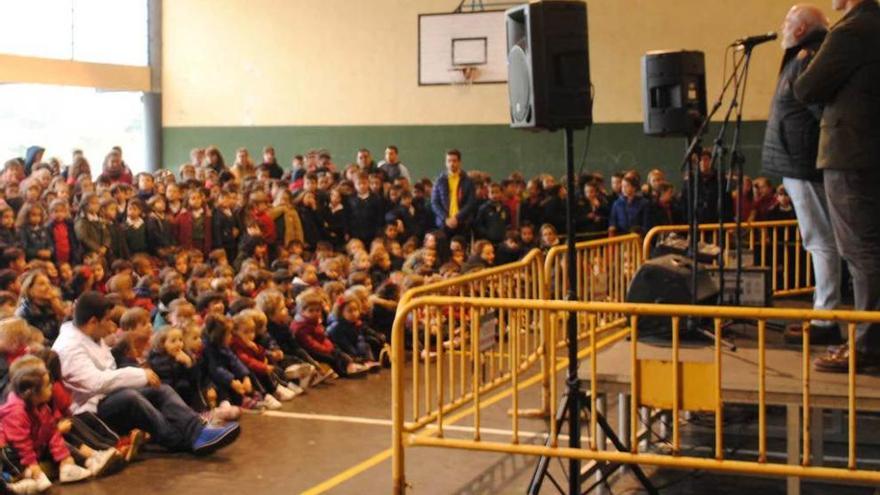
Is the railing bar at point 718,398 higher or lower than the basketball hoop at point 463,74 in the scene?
lower

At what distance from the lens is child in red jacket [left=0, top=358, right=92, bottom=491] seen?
6.46 m

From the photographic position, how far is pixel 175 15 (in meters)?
19.3

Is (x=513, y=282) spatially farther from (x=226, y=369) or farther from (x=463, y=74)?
(x=463, y=74)

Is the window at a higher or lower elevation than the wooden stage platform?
higher

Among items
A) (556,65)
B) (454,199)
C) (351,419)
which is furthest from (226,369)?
(454,199)

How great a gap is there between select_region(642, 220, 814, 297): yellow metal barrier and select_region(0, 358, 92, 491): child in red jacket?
3.91 metres

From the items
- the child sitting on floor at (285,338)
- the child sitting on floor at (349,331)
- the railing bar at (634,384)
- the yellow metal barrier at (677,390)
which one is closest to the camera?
the yellow metal barrier at (677,390)

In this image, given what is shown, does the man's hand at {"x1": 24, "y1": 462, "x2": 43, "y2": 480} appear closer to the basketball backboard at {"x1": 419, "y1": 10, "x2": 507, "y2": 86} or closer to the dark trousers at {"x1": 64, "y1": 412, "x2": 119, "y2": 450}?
the dark trousers at {"x1": 64, "y1": 412, "x2": 119, "y2": 450}

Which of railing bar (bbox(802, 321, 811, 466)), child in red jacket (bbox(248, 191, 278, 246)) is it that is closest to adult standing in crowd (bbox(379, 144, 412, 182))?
child in red jacket (bbox(248, 191, 278, 246))

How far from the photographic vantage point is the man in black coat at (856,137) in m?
5.41

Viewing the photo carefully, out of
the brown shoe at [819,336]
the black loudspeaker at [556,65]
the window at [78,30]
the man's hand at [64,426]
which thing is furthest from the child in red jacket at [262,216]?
the black loudspeaker at [556,65]

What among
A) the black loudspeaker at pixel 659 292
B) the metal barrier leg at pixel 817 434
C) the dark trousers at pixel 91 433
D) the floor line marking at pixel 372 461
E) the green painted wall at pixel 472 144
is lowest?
the floor line marking at pixel 372 461

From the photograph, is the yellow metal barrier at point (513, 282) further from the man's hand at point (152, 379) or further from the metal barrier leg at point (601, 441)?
the man's hand at point (152, 379)

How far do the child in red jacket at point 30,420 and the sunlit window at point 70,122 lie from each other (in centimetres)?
1094
